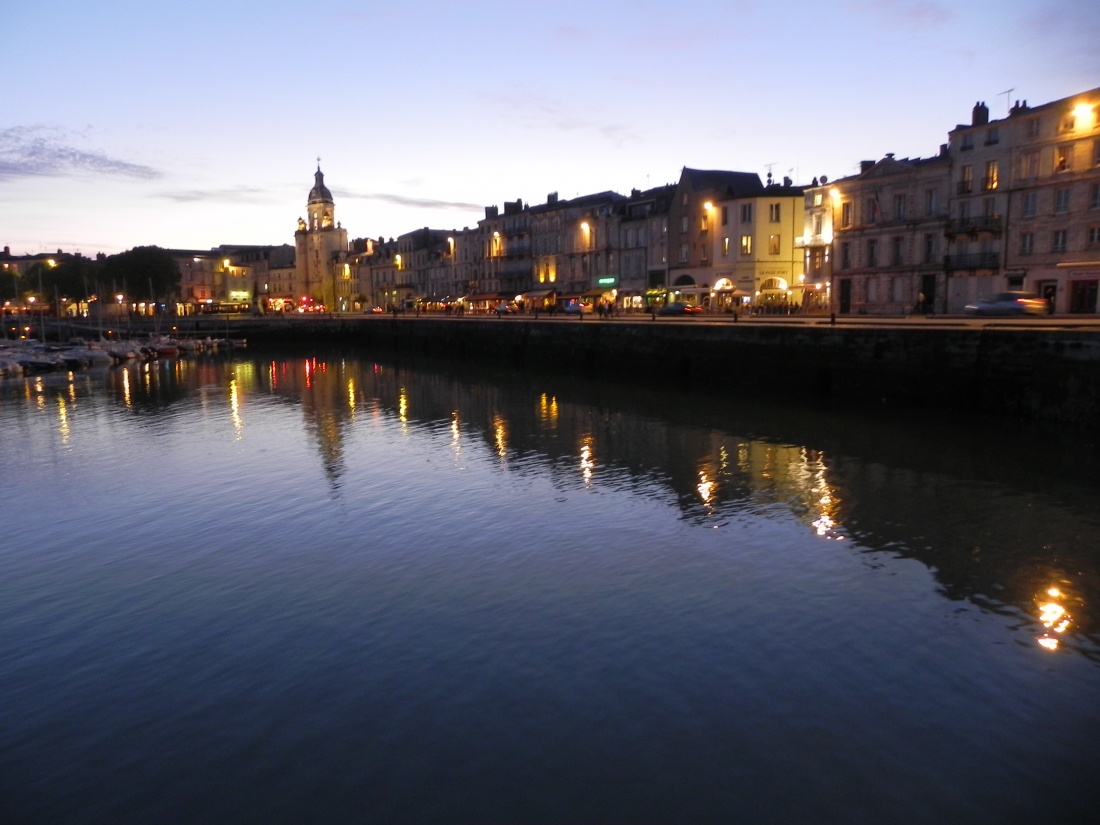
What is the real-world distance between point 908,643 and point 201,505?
695 inches

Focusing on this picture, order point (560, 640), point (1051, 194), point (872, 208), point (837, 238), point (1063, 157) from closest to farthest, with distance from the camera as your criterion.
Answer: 1. point (560, 640)
2. point (1063, 157)
3. point (1051, 194)
4. point (872, 208)
5. point (837, 238)

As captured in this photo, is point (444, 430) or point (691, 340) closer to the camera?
point (444, 430)

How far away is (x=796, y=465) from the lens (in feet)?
87.1

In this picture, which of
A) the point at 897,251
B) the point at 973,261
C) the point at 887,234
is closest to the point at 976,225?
the point at 973,261

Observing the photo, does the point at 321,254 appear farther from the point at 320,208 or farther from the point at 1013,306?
the point at 1013,306

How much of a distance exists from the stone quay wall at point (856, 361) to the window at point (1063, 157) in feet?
70.7

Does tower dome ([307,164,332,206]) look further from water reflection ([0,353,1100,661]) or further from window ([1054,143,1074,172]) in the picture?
window ([1054,143,1074,172])

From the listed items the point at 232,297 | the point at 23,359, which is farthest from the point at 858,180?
the point at 232,297

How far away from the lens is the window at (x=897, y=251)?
6047cm

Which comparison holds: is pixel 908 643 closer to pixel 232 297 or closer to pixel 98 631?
pixel 98 631

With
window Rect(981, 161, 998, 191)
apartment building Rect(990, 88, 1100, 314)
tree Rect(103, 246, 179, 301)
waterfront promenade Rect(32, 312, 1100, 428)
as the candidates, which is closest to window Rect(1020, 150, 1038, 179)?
apartment building Rect(990, 88, 1100, 314)

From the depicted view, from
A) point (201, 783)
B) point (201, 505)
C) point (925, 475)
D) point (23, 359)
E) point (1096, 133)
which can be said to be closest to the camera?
point (201, 783)

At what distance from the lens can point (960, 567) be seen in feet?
54.0

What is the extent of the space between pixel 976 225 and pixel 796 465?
3661 centimetres
